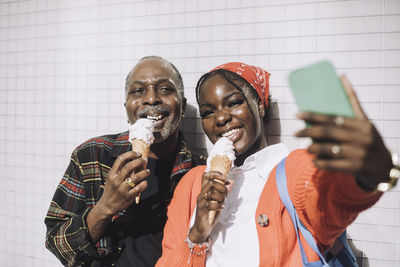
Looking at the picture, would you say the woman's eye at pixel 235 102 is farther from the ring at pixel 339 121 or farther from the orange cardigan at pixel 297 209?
the ring at pixel 339 121

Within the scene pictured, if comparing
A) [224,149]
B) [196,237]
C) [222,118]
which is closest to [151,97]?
[222,118]

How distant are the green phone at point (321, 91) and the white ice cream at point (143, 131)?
3.44 ft

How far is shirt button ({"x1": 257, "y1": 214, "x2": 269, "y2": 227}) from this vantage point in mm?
1038

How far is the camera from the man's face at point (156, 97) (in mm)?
1710

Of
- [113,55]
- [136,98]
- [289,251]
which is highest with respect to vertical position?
[113,55]

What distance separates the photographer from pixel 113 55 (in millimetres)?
2346

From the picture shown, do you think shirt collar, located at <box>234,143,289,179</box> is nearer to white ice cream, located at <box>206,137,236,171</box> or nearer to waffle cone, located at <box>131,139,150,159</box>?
white ice cream, located at <box>206,137,236,171</box>

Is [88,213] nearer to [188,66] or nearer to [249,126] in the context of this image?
[249,126]

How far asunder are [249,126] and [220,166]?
11.8 inches

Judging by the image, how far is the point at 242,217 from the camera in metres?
1.18

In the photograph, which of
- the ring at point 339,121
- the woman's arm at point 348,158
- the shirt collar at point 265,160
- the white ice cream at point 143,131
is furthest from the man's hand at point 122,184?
the ring at point 339,121

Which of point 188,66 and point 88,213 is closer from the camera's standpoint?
point 88,213

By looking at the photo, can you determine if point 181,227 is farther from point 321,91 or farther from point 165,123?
point 321,91

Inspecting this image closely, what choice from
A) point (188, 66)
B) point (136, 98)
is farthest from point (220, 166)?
point (188, 66)
